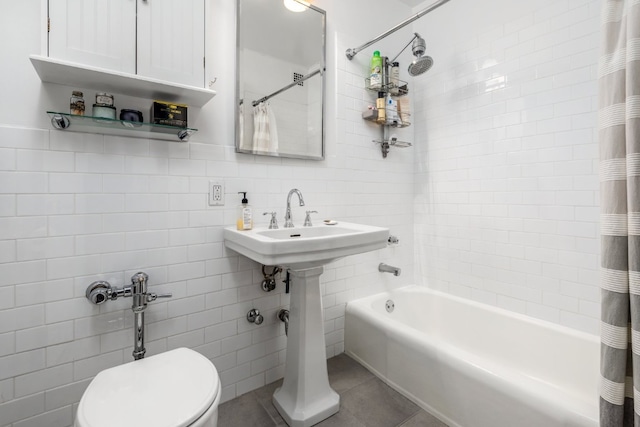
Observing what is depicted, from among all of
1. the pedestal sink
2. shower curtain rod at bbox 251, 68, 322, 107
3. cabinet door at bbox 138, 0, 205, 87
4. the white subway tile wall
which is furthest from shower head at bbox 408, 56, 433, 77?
cabinet door at bbox 138, 0, 205, 87

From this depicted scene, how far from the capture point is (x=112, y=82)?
1.13m

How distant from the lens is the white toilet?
791 millimetres

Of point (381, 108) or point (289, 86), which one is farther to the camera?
point (381, 108)

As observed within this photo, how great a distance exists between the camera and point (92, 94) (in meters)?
1.18

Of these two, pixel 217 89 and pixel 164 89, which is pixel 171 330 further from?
pixel 217 89

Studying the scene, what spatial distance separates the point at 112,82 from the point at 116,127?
6.8 inches

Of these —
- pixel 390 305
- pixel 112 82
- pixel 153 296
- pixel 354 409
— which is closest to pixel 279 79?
pixel 112 82

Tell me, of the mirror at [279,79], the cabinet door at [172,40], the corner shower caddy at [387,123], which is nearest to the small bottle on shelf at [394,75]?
the corner shower caddy at [387,123]

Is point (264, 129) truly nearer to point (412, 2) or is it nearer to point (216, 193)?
point (216, 193)

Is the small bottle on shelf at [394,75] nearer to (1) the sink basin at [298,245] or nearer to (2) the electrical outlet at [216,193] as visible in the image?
(1) the sink basin at [298,245]

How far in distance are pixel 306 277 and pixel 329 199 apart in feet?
2.11

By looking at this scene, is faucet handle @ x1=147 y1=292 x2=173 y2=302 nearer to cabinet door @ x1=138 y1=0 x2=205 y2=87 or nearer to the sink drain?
cabinet door @ x1=138 y1=0 x2=205 y2=87

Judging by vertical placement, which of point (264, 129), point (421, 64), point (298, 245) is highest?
point (421, 64)

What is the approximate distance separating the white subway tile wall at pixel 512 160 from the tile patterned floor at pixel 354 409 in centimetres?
93
